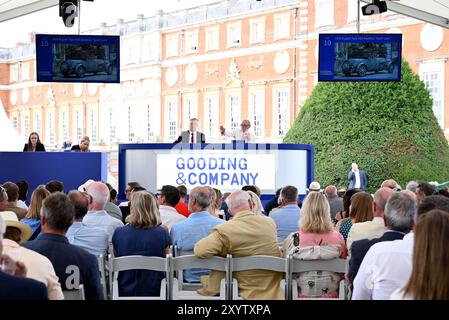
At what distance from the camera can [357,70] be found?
17766 mm

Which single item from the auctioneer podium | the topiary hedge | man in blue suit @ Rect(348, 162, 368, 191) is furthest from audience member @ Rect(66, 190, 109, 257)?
the topiary hedge

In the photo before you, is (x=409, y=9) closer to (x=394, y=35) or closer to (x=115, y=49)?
(x=394, y=35)

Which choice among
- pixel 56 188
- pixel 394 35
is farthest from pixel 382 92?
pixel 56 188

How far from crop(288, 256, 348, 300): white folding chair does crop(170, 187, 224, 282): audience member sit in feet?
3.85

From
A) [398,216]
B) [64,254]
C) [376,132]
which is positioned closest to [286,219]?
[398,216]

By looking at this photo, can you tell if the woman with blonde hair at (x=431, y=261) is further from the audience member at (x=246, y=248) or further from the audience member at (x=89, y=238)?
the audience member at (x=89, y=238)

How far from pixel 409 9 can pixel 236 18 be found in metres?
32.3

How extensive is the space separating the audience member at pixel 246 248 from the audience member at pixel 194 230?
0.56 metres

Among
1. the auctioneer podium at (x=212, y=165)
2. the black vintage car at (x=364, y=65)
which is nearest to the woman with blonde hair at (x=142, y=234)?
the auctioneer podium at (x=212, y=165)

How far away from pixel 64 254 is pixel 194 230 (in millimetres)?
2393

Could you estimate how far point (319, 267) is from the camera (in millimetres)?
6945

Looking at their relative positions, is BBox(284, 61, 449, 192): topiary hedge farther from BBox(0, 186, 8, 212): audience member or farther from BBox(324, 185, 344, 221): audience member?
BBox(0, 186, 8, 212): audience member

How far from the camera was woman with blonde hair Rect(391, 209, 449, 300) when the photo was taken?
4.05m

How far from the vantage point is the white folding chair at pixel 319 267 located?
22.5 ft
